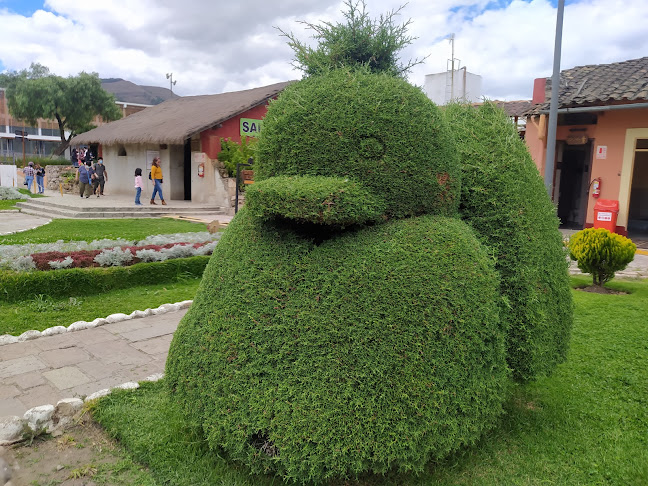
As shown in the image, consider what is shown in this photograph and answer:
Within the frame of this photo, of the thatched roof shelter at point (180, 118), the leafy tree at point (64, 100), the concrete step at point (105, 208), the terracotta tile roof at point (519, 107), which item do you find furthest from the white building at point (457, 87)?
the leafy tree at point (64, 100)

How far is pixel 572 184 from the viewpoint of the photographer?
54.3ft

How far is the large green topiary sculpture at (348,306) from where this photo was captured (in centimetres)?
252

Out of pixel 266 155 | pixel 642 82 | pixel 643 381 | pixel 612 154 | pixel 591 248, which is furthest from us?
pixel 612 154

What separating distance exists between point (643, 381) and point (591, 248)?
3.75m

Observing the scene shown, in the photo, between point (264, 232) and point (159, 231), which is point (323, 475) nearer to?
point (264, 232)

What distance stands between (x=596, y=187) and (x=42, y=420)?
14.1 metres

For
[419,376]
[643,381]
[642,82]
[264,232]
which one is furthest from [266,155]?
[642,82]

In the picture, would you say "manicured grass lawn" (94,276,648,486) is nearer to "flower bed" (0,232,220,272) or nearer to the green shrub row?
the green shrub row

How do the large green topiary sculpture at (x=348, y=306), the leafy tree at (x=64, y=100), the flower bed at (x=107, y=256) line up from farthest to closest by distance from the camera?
the leafy tree at (x=64, y=100) < the flower bed at (x=107, y=256) < the large green topiary sculpture at (x=348, y=306)

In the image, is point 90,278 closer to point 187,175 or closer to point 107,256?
point 107,256

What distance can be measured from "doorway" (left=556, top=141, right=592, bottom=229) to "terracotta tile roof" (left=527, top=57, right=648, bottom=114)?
2018mm

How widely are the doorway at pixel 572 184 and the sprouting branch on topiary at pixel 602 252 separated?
8435 millimetres

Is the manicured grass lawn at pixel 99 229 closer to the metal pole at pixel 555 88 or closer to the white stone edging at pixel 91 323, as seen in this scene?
the white stone edging at pixel 91 323

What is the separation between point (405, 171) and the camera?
113 inches
